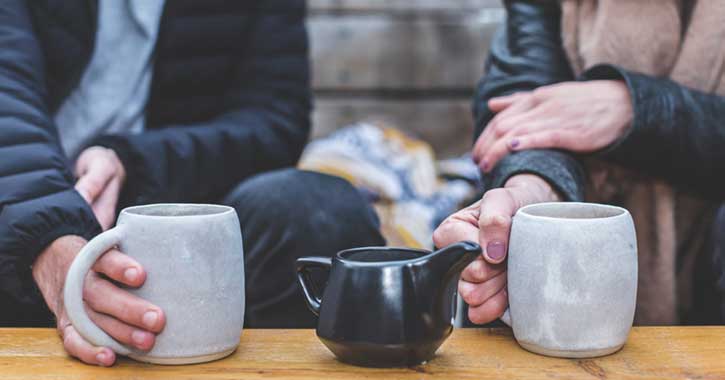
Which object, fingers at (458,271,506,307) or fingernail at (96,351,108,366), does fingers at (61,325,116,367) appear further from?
fingers at (458,271,506,307)

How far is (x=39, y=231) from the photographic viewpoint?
32.3 inches

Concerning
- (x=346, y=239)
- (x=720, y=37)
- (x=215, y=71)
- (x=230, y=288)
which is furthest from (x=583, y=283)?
(x=215, y=71)

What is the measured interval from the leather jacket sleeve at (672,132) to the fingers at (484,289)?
352 millimetres

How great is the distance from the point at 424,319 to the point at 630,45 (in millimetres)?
643

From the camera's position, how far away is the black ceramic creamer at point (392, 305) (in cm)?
61

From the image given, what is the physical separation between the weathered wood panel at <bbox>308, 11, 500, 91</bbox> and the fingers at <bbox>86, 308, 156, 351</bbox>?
5.56ft

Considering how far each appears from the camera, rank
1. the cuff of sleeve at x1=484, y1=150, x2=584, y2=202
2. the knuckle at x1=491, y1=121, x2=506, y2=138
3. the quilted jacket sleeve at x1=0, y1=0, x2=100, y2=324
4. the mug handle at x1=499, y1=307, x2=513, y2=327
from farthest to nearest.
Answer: the knuckle at x1=491, y1=121, x2=506, y2=138, the cuff of sleeve at x1=484, y1=150, x2=584, y2=202, the quilted jacket sleeve at x1=0, y1=0, x2=100, y2=324, the mug handle at x1=499, y1=307, x2=513, y2=327

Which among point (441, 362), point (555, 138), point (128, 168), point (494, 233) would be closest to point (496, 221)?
point (494, 233)

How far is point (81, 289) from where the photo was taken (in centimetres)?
63

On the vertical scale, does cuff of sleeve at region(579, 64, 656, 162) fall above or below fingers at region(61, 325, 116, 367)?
above

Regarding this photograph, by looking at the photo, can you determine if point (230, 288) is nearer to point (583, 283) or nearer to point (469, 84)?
point (583, 283)

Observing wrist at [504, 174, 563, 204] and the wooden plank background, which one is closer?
wrist at [504, 174, 563, 204]

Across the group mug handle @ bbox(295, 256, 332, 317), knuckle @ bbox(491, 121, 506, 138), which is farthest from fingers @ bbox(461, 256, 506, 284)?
knuckle @ bbox(491, 121, 506, 138)

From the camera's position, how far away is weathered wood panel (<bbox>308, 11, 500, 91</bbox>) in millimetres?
2311
